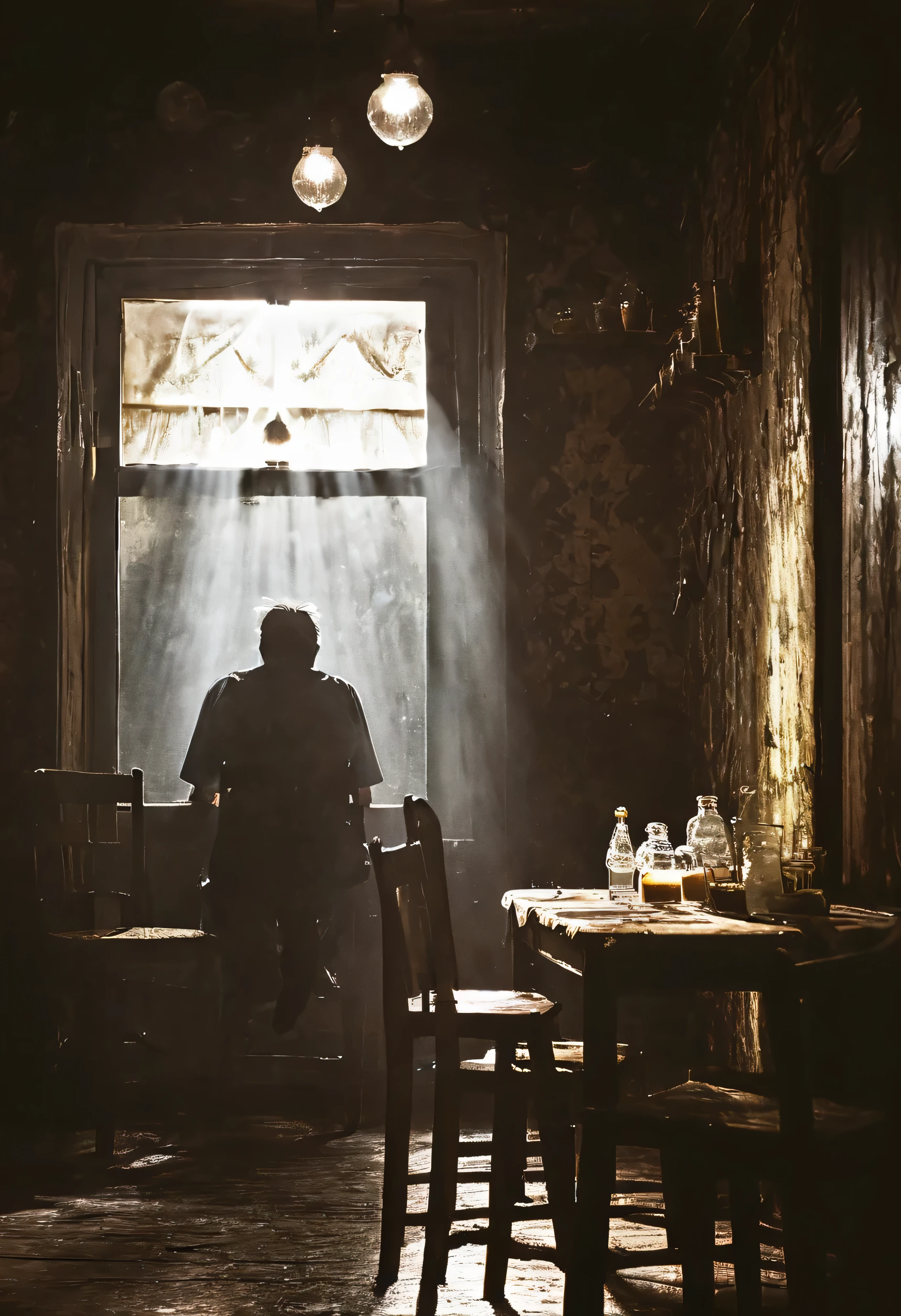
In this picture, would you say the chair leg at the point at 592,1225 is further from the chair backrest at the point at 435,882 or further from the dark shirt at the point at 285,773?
the dark shirt at the point at 285,773

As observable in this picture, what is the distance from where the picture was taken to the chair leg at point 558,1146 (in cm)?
275

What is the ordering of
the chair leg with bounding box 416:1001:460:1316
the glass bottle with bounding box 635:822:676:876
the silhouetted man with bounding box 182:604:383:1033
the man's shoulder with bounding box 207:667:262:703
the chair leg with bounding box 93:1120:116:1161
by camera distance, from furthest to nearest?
the man's shoulder with bounding box 207:667:262:703 < the silhouetted man with bounding box 182:604:383:1033 < the chair leg with bounding box 93:1120:116:1161 < the glass bottle with bounding box 635:822:676:876 < the chair leg with bounding box 416:1001:460:1316

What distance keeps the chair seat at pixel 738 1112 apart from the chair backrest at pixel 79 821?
7.82 ft

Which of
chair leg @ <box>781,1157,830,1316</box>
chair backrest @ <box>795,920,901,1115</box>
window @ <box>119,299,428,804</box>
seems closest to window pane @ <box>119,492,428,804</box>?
window @ <box>119,299,428,804</box>

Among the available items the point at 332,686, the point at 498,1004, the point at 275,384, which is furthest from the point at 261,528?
the point at 498,1004

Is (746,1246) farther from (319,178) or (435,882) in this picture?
(319,178)

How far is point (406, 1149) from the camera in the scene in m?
2.76

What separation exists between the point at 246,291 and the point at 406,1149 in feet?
11.2

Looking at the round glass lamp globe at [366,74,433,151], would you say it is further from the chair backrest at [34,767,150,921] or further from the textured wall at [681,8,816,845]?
the chair backrest at [34,767,150,921]

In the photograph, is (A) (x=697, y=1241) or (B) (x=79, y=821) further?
(B) (x=79, y=821)

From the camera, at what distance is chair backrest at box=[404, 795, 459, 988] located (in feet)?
9.20

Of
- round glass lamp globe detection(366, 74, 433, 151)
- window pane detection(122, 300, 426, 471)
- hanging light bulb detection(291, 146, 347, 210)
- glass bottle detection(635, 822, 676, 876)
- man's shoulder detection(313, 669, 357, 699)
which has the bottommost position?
glass bottle detection(635, 822, 676, 876)

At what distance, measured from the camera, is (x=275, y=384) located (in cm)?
505

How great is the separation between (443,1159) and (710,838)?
3.57ft
